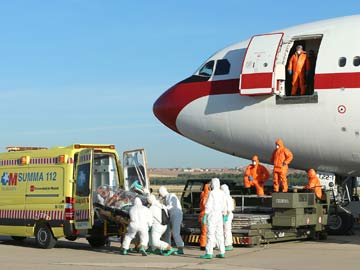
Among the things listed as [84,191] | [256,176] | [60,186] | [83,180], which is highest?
[256,176]

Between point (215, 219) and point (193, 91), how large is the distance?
641cm

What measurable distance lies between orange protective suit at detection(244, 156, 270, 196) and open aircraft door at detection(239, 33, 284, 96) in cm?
189

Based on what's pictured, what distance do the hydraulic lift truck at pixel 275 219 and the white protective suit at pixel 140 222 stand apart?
2.18 m

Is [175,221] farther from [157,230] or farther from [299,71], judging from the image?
[299,71]

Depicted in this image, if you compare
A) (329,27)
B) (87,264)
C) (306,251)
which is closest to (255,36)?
(329,27)

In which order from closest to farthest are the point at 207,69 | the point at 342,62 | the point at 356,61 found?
the point at 356,61 → the point at 342,62 → the point at 207,69

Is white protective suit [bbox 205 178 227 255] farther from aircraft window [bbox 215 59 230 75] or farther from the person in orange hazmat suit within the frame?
aircraft window [bbox 215 59 230 75]

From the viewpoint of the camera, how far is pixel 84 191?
14.8 metres

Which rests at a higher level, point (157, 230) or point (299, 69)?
point (299, 69)

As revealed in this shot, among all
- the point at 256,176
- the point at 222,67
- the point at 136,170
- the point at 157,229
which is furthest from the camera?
the point at 222,67

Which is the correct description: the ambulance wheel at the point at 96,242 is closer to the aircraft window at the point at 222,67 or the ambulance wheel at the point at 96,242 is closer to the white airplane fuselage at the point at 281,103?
the white airplane fuselage at the point at 281,103

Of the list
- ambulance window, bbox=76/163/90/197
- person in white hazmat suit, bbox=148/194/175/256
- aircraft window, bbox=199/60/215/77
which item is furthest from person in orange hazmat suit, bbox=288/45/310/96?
ambulance window, bbox=76/163/90/197

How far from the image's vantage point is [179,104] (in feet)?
61.6

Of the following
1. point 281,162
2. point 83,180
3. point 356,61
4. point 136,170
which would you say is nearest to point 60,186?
point 83,180
